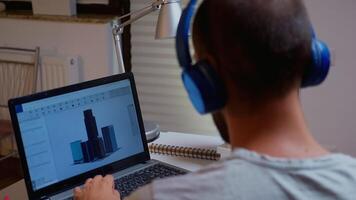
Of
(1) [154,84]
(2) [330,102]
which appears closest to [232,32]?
(2) [330,102]

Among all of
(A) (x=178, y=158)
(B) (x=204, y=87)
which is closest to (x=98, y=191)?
(A) (x=178, y=158)

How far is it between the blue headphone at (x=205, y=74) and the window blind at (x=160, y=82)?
6.21 ft

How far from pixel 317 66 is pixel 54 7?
7.80ft

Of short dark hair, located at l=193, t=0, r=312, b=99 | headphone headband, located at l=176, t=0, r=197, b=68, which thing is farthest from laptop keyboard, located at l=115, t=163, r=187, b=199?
short dark hair, located at l=193, t=0, r=312, b=99

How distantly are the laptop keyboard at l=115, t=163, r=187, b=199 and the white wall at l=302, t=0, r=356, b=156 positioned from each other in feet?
3.61

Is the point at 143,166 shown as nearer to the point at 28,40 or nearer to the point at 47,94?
the point at 47,94

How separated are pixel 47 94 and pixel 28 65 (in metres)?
1.80

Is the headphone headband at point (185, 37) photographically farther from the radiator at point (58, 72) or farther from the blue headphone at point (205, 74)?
the radiator at point (58, 72)

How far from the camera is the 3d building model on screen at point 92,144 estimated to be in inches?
55.2

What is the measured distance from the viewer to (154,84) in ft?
9.39

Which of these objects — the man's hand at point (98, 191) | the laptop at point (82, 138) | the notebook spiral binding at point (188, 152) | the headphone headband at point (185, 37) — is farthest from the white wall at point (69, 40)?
the headphone headband at point (185, 37)

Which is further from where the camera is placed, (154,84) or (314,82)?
(154,84)

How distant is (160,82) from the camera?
2840 mm

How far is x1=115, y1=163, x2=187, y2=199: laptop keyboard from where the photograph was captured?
142 cm
